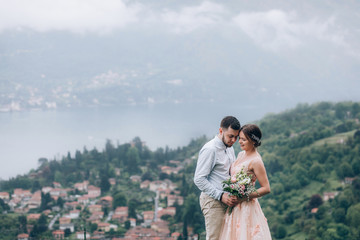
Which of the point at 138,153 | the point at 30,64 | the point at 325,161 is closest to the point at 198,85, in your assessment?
the point at 30,64

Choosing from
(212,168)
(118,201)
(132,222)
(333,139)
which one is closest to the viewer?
(212,168)

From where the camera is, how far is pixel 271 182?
31.4 m

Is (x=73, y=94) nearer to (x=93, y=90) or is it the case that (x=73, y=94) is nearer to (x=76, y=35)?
(x=93, y=90)

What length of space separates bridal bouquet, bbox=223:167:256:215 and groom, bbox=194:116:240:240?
5 centimetres

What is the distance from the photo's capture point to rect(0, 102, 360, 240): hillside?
22.5m

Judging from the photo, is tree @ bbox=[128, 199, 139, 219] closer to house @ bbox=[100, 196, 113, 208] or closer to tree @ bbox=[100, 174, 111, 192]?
house @ bbox=[100, 196, 113, 208]

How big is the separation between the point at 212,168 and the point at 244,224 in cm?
42

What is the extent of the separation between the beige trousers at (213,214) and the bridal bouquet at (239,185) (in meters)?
0.15

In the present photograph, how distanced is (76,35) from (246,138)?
→ 197 metres

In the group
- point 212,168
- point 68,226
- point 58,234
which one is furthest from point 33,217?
point 212,168

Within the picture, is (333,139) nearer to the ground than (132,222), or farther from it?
farther from it

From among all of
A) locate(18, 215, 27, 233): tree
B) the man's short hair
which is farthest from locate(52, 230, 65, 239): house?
the man's short hair

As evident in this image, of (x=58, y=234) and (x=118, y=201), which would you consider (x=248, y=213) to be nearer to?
(x=58, y=234)

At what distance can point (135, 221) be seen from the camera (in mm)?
25406
